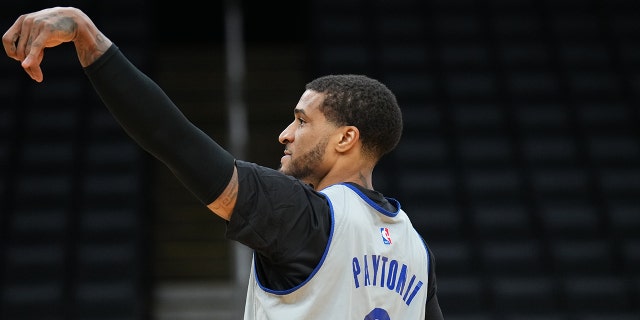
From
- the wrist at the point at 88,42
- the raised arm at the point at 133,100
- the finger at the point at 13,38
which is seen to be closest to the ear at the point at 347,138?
the raised arm at the point at 133,100

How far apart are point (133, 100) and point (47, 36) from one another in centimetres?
17

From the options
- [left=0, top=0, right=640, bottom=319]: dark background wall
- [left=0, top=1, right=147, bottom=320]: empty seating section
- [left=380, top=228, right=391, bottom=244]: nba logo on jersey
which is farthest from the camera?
[left=0, top=0, right=640, bottom=319]: dark background wall

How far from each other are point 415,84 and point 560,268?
1.71 m

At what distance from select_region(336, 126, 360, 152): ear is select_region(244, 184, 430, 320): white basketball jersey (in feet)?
0.28

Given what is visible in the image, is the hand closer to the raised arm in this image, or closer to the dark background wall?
the raised arm

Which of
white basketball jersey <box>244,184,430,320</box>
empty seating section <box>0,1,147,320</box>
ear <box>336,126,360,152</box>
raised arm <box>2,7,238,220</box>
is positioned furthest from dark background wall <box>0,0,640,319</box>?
raised arm <box>2,7,238,220</box>

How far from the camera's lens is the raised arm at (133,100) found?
56.7 inches

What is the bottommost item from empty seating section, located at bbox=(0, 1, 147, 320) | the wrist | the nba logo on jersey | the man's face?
empty seating section, located at bbox=(0, 1, 147, 320)

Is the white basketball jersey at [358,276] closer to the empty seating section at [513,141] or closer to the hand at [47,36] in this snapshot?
the hand at [47,36]

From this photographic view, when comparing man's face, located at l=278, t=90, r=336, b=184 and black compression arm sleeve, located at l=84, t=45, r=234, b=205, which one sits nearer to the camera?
black compression arm sleeve, located at l=84, t=45, r=234, b=205

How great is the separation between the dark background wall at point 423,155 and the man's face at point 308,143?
149 inches

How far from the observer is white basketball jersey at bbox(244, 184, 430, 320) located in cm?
168

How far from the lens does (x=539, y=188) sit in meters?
6.08

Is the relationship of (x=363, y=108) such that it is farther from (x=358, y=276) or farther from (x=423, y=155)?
(x=423, y=155)
